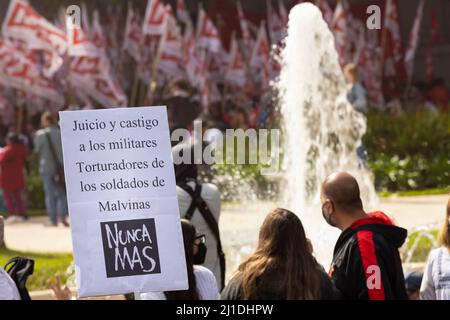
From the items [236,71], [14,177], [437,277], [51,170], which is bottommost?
[14,177]

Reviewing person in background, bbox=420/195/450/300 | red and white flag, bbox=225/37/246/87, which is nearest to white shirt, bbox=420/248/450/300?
person in background, bbox=420/195/450/300

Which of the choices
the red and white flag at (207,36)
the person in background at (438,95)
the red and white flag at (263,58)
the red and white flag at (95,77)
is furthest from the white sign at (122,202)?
the person in background at (438,95)

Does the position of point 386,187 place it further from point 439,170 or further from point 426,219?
point 426,219

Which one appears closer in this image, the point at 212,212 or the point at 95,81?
the point at 212,212

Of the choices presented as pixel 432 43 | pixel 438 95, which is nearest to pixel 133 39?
pixel 438 95

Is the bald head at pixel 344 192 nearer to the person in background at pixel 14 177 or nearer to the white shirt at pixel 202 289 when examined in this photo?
the white shirt at pixel 202 289

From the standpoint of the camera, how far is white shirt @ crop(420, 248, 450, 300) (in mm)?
5262

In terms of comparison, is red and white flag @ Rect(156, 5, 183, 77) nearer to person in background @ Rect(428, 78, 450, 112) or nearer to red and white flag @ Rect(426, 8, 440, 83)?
person in background @ Rect(428, 78, 450, 112)

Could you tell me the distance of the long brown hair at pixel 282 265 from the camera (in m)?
4.66

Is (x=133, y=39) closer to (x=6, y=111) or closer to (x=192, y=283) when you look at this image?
(x=6, y=111)

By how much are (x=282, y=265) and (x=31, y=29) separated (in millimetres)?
13395

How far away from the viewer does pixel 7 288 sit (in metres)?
4.61

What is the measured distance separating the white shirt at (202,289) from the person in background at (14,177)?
33.2ft

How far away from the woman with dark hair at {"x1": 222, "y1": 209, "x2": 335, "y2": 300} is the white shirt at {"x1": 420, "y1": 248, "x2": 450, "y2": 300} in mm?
751
